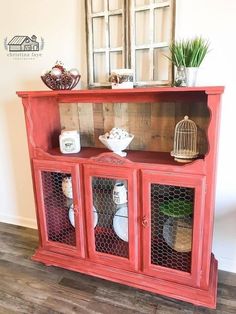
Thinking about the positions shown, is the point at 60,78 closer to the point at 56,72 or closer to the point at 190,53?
the point at 56,72

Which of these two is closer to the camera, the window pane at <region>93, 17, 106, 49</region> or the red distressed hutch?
the red distressed hutch

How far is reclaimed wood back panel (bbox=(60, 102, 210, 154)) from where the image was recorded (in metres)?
1.60

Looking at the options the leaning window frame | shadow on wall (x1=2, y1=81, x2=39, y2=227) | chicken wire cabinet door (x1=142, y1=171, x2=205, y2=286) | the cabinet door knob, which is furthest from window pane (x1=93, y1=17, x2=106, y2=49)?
the cabinet door knob

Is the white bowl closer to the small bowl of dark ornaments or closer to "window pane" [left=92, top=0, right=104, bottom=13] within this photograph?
the small bowl of dark ornaments

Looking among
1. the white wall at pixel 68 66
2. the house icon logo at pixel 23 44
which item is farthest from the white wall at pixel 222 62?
the house icon logo at pixel 23 44

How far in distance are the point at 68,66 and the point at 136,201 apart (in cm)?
105

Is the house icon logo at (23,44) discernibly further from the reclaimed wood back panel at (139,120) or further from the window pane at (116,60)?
the window pane at (116,60)

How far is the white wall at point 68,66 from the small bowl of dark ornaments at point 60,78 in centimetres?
21

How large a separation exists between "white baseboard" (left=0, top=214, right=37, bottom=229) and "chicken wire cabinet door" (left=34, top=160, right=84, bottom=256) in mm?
Answer: 557

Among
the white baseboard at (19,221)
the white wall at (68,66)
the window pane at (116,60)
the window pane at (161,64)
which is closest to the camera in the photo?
the white wall at (68,66)

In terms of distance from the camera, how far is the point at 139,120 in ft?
5.68

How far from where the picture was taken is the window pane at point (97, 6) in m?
1.66

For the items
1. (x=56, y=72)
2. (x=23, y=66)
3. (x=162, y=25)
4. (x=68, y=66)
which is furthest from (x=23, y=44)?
(x=162, y=25)

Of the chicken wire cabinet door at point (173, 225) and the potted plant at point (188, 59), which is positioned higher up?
the potted plant at point (188, 59)
